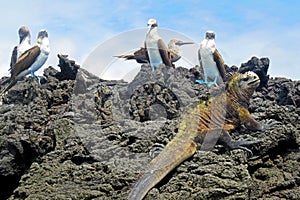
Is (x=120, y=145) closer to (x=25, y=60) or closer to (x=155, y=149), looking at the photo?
(x=155, y=149)

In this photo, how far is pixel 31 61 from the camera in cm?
1370

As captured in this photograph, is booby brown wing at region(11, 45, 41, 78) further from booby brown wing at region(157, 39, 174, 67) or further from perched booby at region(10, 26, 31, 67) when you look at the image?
booby brown wing at region(157, 39, 174, 67)

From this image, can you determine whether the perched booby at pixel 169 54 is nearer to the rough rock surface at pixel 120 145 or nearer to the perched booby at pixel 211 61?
the perched booby at pixel 211 61

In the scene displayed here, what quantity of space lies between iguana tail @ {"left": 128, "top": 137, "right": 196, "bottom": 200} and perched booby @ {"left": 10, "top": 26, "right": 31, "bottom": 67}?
846 centimetres

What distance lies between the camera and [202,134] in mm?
7922

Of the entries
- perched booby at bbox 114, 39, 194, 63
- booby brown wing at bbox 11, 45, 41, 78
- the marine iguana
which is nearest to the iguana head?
the marine iguana

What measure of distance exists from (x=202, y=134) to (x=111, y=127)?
4.35ft

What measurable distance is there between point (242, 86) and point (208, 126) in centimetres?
133

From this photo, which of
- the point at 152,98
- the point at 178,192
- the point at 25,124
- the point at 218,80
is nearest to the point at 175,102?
the point at 152,98

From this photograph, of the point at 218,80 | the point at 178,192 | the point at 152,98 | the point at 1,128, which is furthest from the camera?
the point at 218,80

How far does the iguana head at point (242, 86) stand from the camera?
8969mm

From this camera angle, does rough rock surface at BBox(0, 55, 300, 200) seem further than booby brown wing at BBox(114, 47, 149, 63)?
No

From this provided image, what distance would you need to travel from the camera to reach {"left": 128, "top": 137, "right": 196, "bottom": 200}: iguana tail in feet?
22.0

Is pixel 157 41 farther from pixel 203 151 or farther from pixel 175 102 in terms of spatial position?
pixel 203 151
